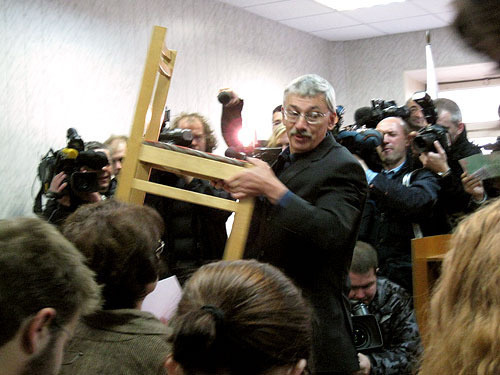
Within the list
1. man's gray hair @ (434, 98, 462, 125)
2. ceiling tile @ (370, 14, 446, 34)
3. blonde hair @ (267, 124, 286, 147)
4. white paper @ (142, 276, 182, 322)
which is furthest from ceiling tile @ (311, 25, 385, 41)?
white paper @ (142, 276, 182, 322)

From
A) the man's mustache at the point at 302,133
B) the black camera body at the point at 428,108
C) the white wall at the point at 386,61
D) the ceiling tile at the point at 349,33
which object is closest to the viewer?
the man's mustache at the point at 302,133

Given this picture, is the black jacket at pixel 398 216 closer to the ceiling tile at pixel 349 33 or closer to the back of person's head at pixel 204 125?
the back of person's head at pixel 204 125

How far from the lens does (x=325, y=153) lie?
1.76 meters

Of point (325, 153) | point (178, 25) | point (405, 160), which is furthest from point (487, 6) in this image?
point (178, 25)

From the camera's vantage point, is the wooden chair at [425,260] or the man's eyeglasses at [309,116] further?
the wooden chair at [425,260]

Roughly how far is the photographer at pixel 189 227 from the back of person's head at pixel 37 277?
119cm

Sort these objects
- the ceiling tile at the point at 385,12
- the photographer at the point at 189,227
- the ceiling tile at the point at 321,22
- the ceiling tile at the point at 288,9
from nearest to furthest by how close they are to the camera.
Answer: the photographer at the point at 189,227 → the ceiling tile at the point at 288,9 → the ceiling tile at the point at 385,12 → the ceiling tile at the point at 321,22

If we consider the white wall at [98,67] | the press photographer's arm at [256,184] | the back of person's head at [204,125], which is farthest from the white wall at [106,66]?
the press photographer's arm at [256,184]

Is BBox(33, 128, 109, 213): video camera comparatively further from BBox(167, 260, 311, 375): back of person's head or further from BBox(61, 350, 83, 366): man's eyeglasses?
BBox(167, 260, 311, 375): back of person's head

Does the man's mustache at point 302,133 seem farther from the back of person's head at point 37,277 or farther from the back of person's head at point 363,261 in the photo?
the back of person's head at point 37,277

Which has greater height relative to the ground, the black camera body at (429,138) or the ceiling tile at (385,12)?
the ceiling tile at (385,12)

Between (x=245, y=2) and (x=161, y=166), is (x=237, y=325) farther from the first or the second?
(x=245, y=2)

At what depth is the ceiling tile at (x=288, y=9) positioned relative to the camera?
5.42 meters


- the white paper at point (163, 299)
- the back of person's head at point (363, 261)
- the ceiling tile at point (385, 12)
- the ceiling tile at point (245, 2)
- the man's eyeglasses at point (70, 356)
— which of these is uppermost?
the ceiling tile at point (385, 12)
